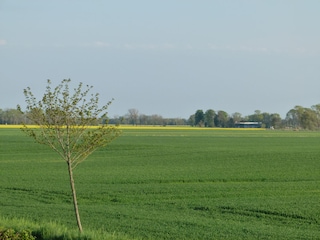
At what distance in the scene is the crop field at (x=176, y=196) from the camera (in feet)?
61.5

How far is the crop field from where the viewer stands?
18.8 m

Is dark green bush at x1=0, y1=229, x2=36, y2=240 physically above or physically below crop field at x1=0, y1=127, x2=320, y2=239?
above

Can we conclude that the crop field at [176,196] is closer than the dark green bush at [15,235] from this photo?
No

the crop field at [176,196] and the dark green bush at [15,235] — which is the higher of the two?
the dark green bush at [15,235]

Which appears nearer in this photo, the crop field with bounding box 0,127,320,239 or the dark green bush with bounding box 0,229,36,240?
the dark green bush with bounding box 0,229,36,240

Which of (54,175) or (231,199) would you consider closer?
(231,199)

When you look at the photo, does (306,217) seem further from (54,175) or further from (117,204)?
(54,175)

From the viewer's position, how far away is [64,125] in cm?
1572

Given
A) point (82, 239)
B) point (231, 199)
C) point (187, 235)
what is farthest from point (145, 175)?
point (82, 239)

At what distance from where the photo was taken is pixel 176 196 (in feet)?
88.5

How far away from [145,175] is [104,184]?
495 cm

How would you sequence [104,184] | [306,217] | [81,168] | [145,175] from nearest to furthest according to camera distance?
[306,217] < [104,184] < [145,175] < [81,168]

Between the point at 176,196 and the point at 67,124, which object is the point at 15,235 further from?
the point at 176,196

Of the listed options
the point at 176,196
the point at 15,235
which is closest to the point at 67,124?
the point at 15,235
